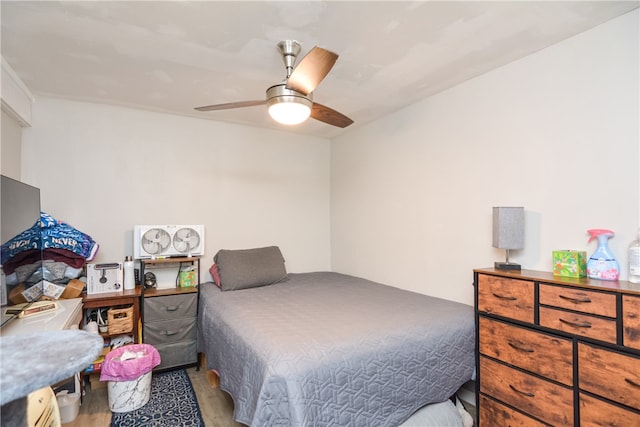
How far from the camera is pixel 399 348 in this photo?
1790 millimetres

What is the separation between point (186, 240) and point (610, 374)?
3.14m

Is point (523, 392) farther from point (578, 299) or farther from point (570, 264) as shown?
point (570, 264)

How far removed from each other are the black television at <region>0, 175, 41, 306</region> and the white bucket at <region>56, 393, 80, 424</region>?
3.12 ft

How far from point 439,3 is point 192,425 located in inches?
114

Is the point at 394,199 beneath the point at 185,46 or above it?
beneath

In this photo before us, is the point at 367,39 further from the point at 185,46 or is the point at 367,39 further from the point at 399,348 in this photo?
the point at 399,348

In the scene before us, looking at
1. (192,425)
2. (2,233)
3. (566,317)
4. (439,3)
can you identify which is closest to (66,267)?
(2,233)

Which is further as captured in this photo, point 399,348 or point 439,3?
point 399,348

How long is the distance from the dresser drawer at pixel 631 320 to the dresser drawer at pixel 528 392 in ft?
1.24

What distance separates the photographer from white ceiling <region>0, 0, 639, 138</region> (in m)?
1.70

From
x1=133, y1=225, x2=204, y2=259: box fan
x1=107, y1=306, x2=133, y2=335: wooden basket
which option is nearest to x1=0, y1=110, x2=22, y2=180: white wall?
x1=133, y1=225, x2=204, y2=259: box fan

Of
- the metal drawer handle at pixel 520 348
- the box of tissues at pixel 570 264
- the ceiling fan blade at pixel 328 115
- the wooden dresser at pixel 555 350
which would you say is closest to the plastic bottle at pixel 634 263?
the wooden dresser at pixel 555 350

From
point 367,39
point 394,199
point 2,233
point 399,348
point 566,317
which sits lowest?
point 399,348

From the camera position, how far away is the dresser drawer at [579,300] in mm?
1499
